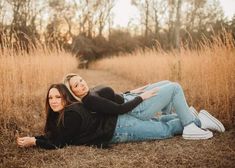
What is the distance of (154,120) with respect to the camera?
11.1 feet

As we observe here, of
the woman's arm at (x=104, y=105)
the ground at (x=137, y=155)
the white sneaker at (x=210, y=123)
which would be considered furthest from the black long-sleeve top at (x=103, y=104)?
the white sneaker at (x=210, y=123)

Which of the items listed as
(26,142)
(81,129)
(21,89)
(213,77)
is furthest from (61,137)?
(213,77)

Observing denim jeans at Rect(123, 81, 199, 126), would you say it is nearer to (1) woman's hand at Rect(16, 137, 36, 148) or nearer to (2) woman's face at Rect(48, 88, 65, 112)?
(2) woman's face at Rect(48, 88, 65, 112)

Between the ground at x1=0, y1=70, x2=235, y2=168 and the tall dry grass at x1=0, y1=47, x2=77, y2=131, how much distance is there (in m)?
0.62

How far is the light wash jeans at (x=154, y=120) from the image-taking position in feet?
10.3

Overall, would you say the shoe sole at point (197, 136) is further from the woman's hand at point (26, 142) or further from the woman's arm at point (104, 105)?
the woman's hand at point (26, 142)

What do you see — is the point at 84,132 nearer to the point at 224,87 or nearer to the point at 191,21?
the point at 224,87

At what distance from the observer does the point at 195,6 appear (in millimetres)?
22000

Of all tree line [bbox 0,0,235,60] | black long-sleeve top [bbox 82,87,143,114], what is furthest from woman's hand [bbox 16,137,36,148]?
tree line [bbox 0,0,235,60]

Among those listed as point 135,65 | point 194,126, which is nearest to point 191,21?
point 135,65

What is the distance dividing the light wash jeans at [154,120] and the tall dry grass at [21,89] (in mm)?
1098

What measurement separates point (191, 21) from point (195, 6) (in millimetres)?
1199

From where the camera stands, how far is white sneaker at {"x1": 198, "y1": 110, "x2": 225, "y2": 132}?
129 inches

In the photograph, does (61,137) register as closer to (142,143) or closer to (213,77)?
(142,143)
